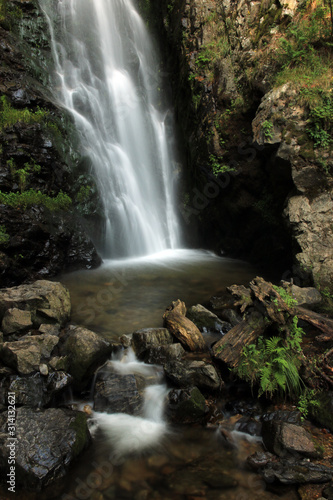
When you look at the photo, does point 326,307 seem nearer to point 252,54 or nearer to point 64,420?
point 64,420

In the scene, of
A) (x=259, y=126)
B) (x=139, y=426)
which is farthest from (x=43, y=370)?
(x=259, y=126)

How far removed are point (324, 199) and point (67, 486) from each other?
660 cm

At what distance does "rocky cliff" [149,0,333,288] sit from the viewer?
6.48m

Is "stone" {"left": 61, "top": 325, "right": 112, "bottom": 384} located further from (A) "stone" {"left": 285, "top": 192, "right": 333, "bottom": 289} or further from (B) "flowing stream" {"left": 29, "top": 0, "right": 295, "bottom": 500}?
(A) "stone" {"left": 285, "top": 192, "right": 333, "bottom": 289}

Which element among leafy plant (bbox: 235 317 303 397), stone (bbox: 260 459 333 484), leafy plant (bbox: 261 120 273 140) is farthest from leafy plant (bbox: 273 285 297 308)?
leafy plant (bbox: 261 120 273 140)

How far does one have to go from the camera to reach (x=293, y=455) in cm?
284

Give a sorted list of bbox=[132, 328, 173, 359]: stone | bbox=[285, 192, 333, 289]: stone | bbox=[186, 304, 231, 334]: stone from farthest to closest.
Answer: bbox=[285, 192, 333, 289]: stone → bbox=[186, 304, 231, 334]: stone → bbox=[132, 328, 173, 359]: stone

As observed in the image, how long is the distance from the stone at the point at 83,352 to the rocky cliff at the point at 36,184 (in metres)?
3.38

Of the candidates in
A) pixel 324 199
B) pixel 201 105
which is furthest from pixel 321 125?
pixel 201 105

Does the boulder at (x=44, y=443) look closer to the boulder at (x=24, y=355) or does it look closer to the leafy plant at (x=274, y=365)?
the boulder at (x=24, y=355)

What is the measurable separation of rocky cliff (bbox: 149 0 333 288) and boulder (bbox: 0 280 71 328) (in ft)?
16.2

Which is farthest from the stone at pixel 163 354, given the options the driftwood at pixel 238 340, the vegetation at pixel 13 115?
the vegetation at pixel 13 115

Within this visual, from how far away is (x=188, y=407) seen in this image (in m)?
3.53

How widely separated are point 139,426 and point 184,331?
1.62 metres
